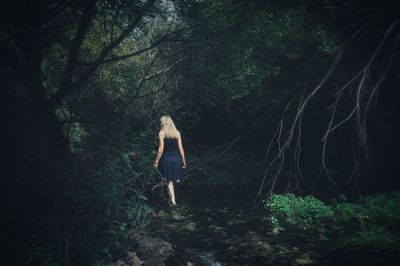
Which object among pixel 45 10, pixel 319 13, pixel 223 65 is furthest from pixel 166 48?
pixel 45 10

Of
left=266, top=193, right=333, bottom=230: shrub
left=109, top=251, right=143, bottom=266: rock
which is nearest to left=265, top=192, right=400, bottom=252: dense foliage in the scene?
left=266, top=193, right=333, bottom=230: shrub

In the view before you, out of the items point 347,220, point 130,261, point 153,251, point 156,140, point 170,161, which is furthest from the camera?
point 156,140

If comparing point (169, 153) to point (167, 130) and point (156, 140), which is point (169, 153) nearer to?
point (167, 130)

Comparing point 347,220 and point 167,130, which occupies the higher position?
point 167,130

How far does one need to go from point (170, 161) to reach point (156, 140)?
1.47 m

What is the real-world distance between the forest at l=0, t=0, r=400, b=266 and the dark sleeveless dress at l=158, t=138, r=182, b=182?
29.1 inches

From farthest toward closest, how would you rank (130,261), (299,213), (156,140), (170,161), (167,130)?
(156,140)
(170,161)
(167,130)
(299,213)
(130,261)

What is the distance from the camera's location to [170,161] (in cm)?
878

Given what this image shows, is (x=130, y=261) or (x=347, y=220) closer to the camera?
(x=130, y=261)

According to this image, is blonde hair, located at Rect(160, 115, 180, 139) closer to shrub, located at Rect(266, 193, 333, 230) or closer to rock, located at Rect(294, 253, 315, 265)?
shrub, located at Rect(266, 193, 333, 230)

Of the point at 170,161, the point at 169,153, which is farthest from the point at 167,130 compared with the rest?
the point at 170,161

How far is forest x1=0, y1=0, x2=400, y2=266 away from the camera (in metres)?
5.14

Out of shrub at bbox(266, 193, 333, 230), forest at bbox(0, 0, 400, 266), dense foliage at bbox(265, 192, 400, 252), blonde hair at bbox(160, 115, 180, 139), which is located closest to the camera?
forest at bbox(0, 0, 400, 266)

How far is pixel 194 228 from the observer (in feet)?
23.9
